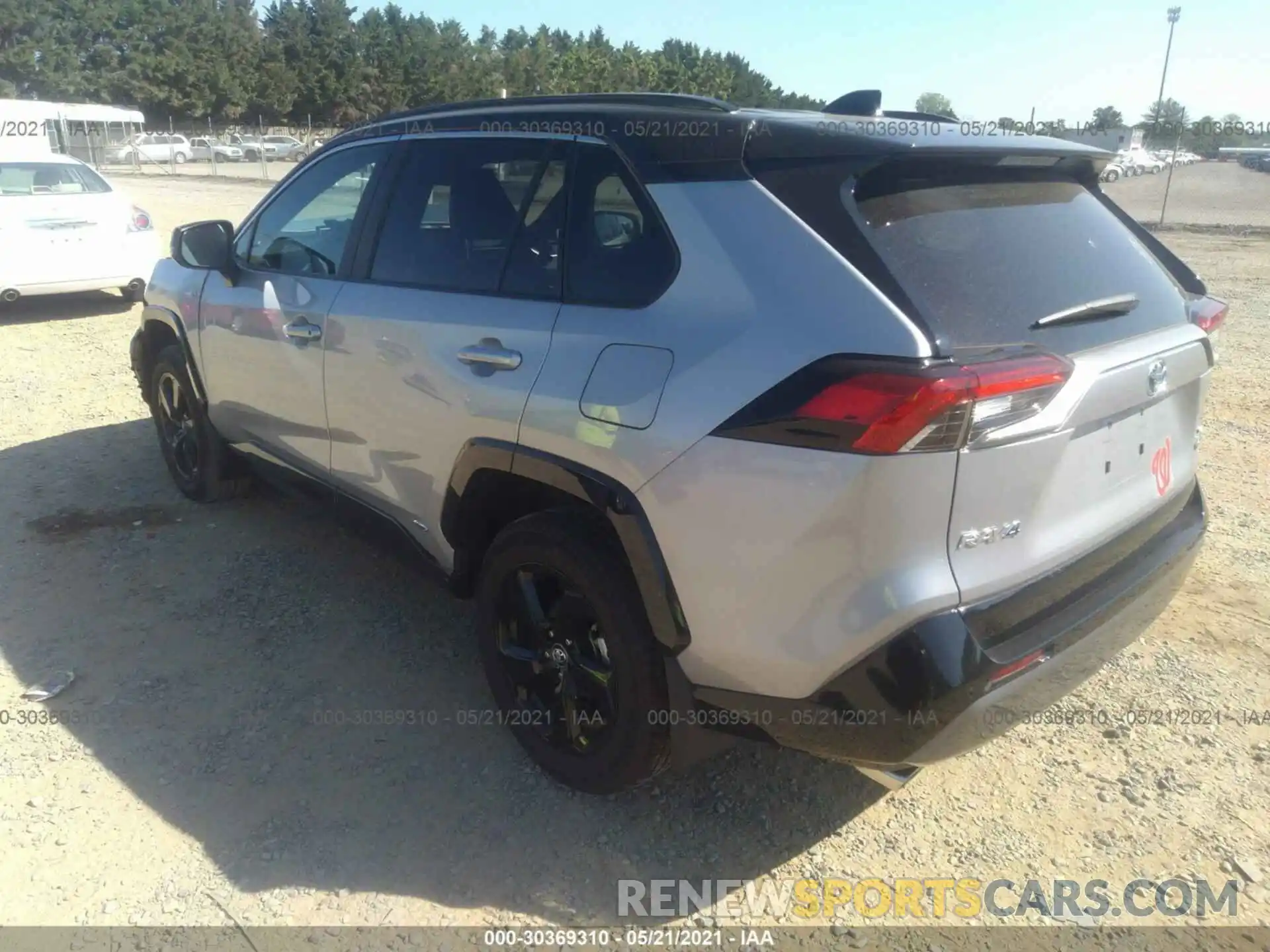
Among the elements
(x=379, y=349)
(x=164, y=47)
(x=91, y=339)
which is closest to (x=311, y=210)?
(x=379, y=349)

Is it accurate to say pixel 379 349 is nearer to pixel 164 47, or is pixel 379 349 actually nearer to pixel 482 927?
pixel 482 927

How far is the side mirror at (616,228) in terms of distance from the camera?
2.52 meters

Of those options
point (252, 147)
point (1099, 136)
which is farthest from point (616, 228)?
point (252, 147)

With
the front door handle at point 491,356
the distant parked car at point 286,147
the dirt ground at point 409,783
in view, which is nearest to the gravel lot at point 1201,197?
the dirt ground at point 409,783

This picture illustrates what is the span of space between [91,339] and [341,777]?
7.28m

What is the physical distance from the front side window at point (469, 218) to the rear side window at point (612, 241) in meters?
0.09

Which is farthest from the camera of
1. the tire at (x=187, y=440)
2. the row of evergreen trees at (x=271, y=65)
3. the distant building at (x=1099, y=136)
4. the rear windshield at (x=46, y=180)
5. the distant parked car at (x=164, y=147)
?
the row of evergreen trees at (x=271, y=65)

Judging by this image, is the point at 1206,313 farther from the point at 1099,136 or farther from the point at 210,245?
the point at 1099,136

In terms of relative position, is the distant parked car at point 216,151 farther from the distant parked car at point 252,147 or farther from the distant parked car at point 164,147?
the distant parked car at point 252,147

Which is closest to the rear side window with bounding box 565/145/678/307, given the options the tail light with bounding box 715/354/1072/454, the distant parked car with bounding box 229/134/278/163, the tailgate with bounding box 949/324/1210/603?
the tail light with bounding box 715/354/1072/454

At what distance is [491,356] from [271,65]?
70.7m

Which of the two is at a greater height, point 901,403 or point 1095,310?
point 1095,310

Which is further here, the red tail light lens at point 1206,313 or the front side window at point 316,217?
the front side window at point 316,217

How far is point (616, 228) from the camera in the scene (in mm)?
2566
